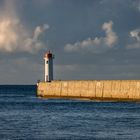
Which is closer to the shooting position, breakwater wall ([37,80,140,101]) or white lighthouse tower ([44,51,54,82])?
breakwater wall ([37,80,140,101])

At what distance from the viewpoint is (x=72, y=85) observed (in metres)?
102

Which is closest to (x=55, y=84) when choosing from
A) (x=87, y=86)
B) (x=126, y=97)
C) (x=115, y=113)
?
(x=87, y=86)

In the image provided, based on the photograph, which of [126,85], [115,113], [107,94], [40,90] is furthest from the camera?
[40,90]

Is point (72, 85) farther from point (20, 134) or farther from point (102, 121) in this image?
point (20, 134)

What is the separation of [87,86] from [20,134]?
5234 centimetres

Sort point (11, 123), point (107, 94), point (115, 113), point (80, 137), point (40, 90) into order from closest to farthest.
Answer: point (80, 137) < point (11, 123) < point (115, 113) < point (107, 94) < point (40, 90)

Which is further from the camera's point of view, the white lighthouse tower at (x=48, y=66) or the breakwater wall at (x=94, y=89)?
the white lighthouse tower at (x=48, y=66)

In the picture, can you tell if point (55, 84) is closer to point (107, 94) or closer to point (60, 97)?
point (60, 97)

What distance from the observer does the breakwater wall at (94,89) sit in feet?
278

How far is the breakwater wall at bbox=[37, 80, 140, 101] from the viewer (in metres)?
84.9

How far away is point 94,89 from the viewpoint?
94.8m

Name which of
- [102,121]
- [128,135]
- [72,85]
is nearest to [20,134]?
[128,135]

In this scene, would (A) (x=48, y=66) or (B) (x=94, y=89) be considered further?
(A) (x=48, y=66)

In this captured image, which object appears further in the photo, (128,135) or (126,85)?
(126,85)
